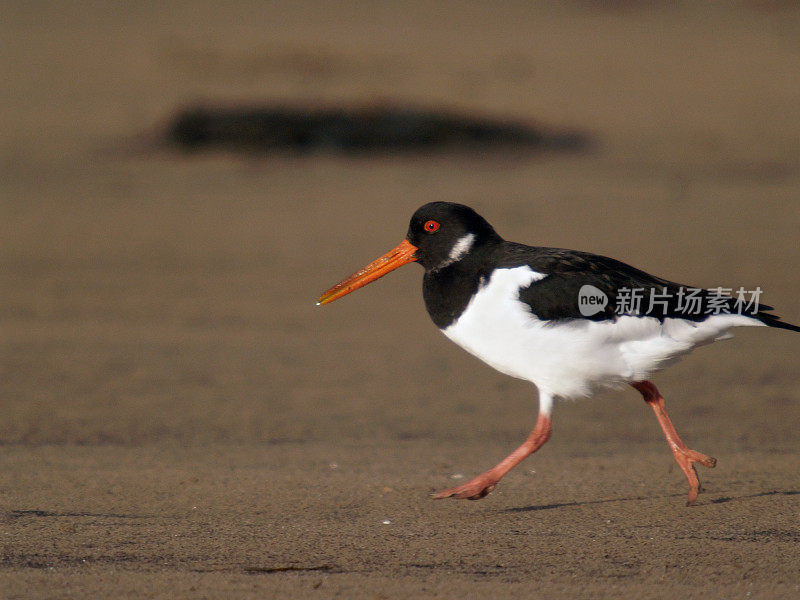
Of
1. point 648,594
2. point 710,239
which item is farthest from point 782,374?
point 648,594

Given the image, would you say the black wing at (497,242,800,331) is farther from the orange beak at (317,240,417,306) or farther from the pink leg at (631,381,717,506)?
the orange beak at (317,240,417,306)

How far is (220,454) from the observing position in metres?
6.29

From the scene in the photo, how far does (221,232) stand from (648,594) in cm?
995

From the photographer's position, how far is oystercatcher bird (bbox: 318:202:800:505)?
4.90m

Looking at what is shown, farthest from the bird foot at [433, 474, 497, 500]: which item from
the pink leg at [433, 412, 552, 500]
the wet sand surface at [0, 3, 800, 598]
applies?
the wet sand surface at [0, 3, 800, 598]

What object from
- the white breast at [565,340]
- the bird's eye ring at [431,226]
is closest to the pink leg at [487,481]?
the white breast at [565,340]

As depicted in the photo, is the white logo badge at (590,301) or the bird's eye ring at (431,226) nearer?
the white logo badge at (590,301)

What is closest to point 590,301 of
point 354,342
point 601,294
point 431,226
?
point 601,294

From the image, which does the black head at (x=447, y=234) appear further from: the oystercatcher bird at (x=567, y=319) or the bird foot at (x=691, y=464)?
the bird foot at (x=691, y=464)

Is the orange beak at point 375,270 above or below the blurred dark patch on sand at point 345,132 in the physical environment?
below

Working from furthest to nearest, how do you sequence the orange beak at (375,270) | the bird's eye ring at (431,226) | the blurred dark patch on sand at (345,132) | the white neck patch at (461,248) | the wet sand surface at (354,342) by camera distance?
the blurred dark patch on sand at (345,132) < the orange beak at (375,270) < the bird's eye ring at (431,226) < the white neck patch at (461,248) < the wet sand surface at (354,342)

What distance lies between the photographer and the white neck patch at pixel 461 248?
529 cm

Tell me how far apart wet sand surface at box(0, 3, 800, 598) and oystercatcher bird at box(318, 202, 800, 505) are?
0.60 meters

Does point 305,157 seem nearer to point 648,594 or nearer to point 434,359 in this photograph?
point 434,359
